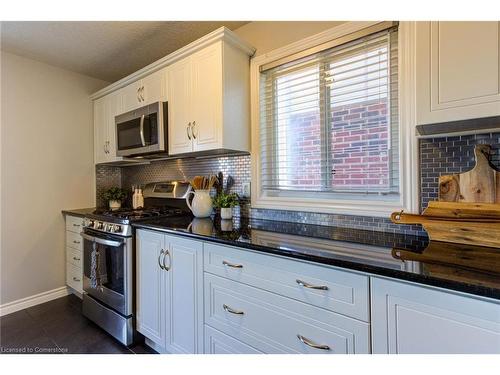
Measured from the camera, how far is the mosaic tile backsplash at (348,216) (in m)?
1.26

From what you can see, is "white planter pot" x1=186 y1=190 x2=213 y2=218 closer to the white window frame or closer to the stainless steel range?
the stainless steel range

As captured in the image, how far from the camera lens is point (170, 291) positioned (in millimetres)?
→ 1674

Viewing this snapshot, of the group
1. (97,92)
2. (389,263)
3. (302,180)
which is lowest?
(389,263)

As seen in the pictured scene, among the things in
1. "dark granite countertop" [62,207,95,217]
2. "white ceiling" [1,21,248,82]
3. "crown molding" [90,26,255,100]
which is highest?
"white ceiling" [1,21,248,82]

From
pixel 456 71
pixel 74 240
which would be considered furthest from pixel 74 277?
pixel 456 71

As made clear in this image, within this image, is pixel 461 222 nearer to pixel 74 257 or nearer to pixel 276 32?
pixel 276 32

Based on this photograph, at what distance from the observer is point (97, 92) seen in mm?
2865

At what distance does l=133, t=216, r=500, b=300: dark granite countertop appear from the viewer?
0.82m

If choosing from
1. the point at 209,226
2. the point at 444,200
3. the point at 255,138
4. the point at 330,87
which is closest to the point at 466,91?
the point at 444,200

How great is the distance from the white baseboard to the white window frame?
2.40m

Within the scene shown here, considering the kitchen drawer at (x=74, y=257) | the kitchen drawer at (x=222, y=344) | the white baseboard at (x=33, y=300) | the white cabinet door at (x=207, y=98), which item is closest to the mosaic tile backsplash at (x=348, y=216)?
the white cabinet door at (x=207, y=98)

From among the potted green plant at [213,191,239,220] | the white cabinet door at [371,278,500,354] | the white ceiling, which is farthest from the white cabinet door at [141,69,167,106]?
the white cabinet door at [371,278,500,354]

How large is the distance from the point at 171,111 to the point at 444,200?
195 centimetres

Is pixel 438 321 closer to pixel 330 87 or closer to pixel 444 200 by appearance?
pixel 444 200
